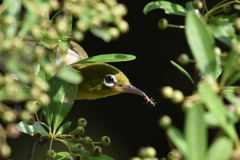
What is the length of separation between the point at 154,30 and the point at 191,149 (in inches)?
126

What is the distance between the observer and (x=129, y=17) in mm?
3814

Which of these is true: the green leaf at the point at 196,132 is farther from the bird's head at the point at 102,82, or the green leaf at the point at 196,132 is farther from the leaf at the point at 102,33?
the bird's head at the point at 102,82

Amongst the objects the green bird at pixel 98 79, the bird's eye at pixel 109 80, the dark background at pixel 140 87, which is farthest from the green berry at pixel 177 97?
the dark background at pixel 140 87

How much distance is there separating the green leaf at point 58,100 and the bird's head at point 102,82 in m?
0.16

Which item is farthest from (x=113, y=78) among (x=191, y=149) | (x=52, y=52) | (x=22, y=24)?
(x=191, y=149)

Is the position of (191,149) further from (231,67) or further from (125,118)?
(125,118)

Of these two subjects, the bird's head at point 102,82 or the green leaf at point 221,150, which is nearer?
the green leaf at point 221,150

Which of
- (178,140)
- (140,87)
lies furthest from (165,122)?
(140,87)

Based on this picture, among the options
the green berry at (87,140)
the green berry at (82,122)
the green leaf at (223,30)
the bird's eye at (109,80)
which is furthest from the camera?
the bird's eye at (109,80)

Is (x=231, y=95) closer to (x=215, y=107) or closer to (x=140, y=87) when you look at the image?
(x=215, y=107)

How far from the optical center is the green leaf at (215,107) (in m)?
0.68

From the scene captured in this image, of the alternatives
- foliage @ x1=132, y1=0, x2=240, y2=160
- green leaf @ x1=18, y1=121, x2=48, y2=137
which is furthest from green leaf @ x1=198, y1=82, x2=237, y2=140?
green leaf @ x1=18, y1=121, x2=48, y2=137

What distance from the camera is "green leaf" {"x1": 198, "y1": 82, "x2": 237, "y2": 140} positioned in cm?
68

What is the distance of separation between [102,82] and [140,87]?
2.16m
